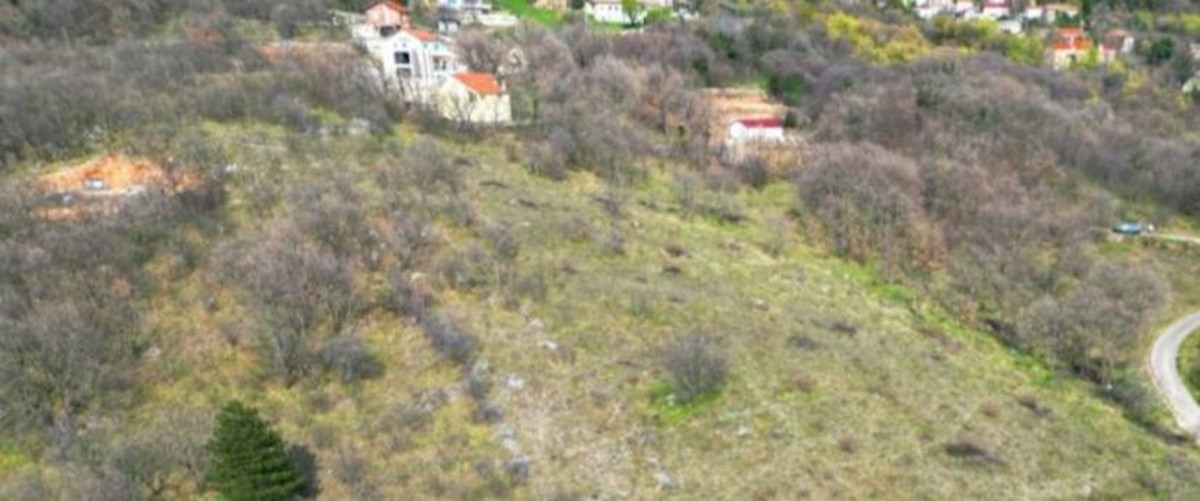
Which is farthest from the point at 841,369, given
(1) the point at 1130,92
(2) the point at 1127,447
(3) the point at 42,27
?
(1) the point at 1130,92

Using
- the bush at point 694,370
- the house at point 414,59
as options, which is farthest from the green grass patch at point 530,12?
the bush at point 694,370

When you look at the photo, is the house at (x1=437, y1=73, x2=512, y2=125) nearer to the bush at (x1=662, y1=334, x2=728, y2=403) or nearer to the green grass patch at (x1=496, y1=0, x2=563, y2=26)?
the bush at (x1=662, y1=334, x2=728, y2=403)

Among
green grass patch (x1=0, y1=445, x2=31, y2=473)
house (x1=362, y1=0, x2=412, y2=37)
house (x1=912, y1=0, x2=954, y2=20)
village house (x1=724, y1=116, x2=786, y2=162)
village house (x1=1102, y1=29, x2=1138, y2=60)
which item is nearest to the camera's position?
green grass patch (x1=0, y1=445, x2=31, y2=473)

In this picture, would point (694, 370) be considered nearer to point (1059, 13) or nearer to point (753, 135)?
point (753, 135)

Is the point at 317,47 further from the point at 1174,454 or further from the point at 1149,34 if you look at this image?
the point at 1149,34

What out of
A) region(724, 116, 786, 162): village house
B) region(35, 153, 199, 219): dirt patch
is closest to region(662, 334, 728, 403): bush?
region(35, 153, 199, 219): dirt patch

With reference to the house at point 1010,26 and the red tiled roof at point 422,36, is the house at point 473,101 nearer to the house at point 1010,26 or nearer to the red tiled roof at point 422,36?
the red tiled roof at point 422,36
